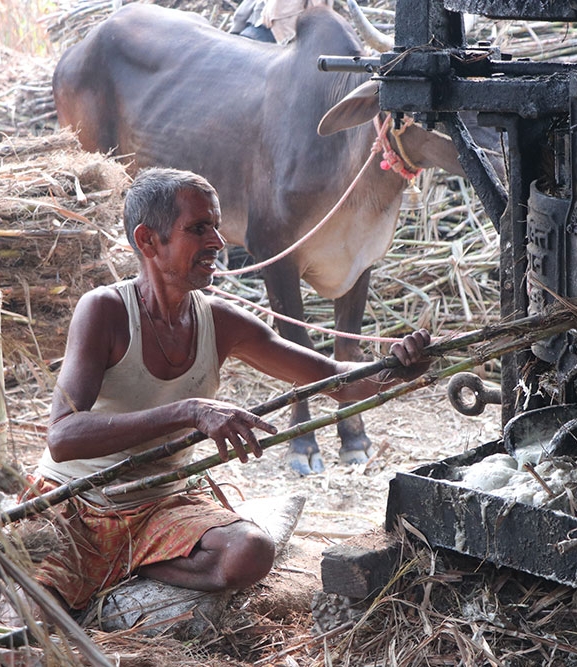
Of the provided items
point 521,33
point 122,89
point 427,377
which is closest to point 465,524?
point 427,377

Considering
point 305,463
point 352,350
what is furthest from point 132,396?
point 352,350

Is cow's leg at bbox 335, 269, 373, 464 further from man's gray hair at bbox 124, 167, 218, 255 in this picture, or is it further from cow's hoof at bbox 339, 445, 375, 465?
man's gray hair at bbox 124, 167, 218, 255

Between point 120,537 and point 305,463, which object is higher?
point 120,537

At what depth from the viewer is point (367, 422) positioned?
657 cm

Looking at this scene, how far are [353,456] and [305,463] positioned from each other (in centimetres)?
28

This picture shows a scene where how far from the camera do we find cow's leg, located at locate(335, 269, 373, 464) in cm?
593

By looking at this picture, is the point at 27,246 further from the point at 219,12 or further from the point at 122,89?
the point at 219,12

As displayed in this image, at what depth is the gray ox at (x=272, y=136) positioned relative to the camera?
19.4 ft

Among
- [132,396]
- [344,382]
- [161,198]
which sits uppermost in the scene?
[161,198]

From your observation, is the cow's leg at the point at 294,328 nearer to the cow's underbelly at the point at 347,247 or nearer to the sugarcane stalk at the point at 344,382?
the cow's underbelly at the point at 347,247

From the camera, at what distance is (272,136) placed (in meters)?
6.21

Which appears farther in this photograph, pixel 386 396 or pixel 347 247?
pixel 347 247

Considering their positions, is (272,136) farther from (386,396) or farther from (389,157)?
(386,396)

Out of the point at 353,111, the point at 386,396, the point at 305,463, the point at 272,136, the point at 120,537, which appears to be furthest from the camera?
the point at 272,136
